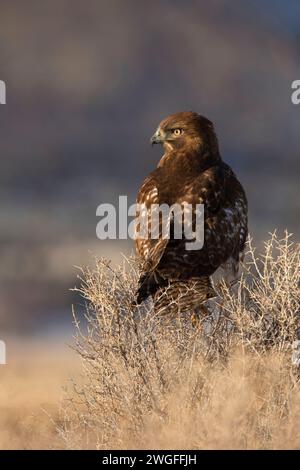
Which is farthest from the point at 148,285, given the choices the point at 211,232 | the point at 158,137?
the point at 158,137

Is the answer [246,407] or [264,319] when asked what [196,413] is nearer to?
[246,407]

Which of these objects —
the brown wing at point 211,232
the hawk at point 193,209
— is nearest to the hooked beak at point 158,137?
the hawk at point 193,209

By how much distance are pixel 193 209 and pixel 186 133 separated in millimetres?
975

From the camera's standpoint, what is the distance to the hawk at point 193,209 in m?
9.40

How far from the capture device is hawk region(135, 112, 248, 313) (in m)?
9.40

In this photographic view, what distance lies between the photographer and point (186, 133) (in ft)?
32.4

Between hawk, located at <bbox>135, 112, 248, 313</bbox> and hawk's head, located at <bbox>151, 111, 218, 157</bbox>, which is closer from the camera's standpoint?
hawk, located at <bbox>135, 112, 248, 313</bbox>

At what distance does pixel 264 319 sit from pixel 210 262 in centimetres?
90

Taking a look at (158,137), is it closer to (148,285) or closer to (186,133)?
(186,133)

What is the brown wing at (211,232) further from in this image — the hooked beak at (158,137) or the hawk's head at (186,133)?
the hooked beak at (158,137)

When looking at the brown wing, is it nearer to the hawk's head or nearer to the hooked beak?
the hawk's head

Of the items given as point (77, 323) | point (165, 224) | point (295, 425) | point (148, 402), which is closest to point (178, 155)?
point (165, 224)

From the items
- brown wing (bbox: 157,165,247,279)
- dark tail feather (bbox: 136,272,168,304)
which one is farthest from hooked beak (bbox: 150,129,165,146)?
dark tail feather (bbox: 136,272,168,304)
